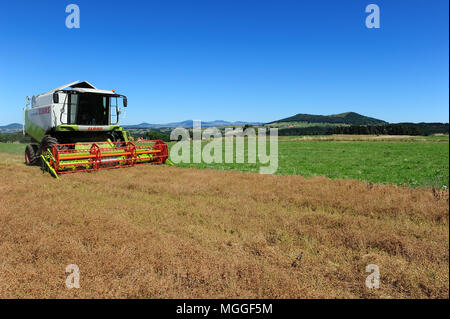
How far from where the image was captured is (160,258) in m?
4.04

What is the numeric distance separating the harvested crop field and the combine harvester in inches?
164

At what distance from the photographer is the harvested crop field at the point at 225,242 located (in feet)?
10.8

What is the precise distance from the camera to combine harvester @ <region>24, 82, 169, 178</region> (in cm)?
1250

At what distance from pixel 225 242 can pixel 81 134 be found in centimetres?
1339

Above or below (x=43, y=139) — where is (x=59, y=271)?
below

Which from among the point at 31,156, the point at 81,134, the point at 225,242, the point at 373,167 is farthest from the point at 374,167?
the point at 31,156

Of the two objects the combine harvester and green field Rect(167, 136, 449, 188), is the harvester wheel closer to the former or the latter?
the combine harvester

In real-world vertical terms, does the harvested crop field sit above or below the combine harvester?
below

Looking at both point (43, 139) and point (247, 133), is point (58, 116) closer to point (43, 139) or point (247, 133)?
point (43, 139)

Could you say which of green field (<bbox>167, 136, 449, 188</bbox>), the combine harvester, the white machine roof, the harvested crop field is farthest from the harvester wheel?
green field (<bbox>167, 136, 449, 188</bbox>)

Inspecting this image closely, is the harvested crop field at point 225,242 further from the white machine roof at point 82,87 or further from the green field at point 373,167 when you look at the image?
the white machine roof at point 82,87

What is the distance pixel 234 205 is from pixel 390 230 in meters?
3.54
